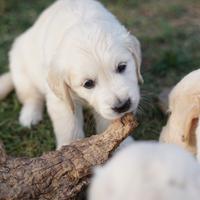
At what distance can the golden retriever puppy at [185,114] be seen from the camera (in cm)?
392

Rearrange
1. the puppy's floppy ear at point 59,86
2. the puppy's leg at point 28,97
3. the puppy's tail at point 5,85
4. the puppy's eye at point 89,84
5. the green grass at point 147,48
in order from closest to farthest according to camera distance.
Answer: the puppy's eye at point 89,84 → the puppy's floppy ear at point 59,86 → the green grass at point 147,48 → the puppy's leg at point 28,97 → the puppy's tail at point 5,85

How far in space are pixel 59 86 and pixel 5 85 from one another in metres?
1.64

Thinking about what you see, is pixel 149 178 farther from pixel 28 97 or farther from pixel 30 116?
pixel 28 97

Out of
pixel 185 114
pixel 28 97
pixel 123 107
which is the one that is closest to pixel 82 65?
pixel 123 107

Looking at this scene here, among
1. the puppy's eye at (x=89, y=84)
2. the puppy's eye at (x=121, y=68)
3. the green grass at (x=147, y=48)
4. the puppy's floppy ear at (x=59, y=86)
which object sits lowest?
the green grass at (x=147, y=48)

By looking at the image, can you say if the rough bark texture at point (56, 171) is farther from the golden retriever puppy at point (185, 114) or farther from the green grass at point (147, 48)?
the green grass at point (147, 48)

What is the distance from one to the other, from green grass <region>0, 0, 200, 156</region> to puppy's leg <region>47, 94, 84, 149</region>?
9.5 inches

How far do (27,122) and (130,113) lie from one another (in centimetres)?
157

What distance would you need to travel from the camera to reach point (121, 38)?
461cm

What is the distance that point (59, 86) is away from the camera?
15.0ft

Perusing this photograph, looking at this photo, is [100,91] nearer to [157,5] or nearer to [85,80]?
[85,80]

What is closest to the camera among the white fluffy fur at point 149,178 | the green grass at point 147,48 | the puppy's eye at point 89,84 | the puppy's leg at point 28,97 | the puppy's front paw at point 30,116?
the white fluffy fur at point 149,178

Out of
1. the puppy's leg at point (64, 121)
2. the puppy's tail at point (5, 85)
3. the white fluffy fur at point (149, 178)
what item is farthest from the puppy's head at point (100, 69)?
the white fluffy fur at point (149, 178)

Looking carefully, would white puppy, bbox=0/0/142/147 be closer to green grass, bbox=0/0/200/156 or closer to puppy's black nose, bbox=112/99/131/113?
puppy's black nose, bbox=112/99/131/113
